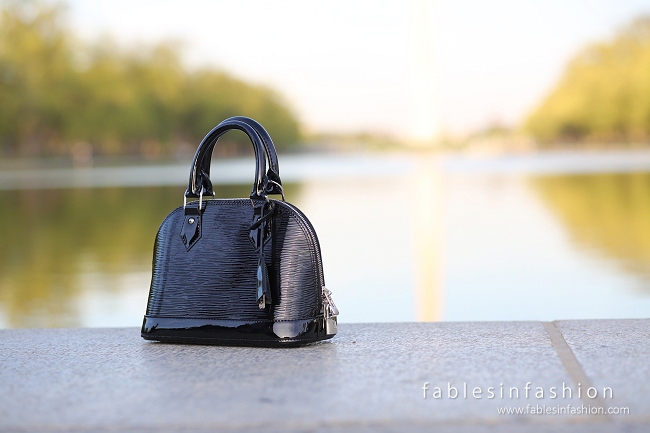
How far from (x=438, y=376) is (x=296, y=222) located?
2.25ft

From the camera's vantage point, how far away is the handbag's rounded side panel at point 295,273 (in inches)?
111

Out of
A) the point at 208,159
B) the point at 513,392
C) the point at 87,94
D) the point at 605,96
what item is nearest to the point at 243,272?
the point at 208,159

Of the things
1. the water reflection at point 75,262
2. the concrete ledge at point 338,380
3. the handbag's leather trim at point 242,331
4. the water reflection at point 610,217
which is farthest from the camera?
the water reflection at point 610,217

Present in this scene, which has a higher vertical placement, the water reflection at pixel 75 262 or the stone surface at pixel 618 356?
the stone surface at pixel 618 356

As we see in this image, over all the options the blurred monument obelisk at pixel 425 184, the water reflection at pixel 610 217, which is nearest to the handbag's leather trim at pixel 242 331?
the blurred monument obelisk at pixel 425 184

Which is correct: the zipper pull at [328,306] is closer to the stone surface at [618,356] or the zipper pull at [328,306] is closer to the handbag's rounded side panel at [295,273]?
the handbag's rounded side panel at [295,273]

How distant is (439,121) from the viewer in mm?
58219

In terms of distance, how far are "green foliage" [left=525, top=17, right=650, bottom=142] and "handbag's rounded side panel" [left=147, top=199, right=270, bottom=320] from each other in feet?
261

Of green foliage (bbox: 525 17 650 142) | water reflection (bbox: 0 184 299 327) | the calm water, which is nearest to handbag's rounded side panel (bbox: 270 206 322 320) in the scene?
the calm water

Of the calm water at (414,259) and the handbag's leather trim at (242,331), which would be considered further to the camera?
the calm water at (414,259)

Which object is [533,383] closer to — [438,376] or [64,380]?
[438,376]

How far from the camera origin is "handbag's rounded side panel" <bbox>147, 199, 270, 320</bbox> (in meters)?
2.88

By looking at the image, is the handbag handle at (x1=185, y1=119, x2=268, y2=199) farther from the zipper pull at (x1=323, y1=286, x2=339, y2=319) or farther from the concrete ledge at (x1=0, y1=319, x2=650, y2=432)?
the concrete ledge at (x1=0, y1=319, x2=650, y2=432)

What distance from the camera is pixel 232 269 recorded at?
2904mm
